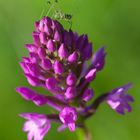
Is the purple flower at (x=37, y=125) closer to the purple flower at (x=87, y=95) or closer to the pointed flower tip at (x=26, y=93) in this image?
the pointed flower tip at (x=26, y=93)

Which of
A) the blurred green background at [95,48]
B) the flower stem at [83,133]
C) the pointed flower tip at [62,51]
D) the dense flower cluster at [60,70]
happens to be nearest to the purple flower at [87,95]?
the dense flower cluster at [60,70]

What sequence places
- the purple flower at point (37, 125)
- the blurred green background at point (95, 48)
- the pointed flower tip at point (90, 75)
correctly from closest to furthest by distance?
the pointed flower tip at point (90, 75) < the purple flower at point (37, 125) < the blurred green background at point (95, 48)

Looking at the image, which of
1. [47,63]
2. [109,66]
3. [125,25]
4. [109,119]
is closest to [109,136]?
[109,119]

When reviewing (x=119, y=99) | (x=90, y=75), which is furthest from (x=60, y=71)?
(x=119, y=99)

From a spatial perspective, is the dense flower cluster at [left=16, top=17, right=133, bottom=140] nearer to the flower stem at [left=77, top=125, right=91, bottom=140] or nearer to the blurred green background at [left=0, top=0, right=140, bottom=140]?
the flower stem at [left=77, top=125, right=91, bottom=140]

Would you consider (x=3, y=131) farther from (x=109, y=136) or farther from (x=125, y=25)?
(x=125, y=25)

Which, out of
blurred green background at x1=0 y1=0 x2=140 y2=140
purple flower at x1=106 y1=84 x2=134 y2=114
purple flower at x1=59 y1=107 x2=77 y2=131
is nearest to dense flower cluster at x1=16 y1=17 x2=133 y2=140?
purple flower at x1=59 y1=107 x2=77 y2=131

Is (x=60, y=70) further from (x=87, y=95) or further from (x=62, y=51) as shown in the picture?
(x=87, y=95)
